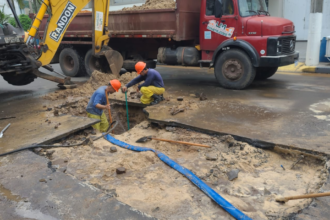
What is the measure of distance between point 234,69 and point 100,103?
3.64 metres

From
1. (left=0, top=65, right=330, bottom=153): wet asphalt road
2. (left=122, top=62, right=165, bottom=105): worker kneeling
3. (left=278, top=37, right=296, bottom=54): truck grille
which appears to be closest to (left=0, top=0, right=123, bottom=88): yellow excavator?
(left=0, top=65, right=330, bottom=153): wet asphalt road

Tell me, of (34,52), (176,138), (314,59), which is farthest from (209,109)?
(314,59)

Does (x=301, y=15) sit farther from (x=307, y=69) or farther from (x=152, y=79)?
(x=152, y=79)

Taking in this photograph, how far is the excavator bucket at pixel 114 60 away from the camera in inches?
349

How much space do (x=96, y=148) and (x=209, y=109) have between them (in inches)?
96.1

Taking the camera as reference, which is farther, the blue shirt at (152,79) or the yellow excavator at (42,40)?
the yellow excavator at (42,40)

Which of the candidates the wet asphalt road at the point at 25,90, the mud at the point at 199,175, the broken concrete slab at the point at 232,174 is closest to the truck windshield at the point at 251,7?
the mud at the point at 199,175

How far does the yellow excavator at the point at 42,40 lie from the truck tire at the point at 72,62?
78.3 inches

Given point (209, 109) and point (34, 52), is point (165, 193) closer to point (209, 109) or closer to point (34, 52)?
point (209, 109)

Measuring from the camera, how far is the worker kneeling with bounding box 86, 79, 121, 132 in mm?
5594

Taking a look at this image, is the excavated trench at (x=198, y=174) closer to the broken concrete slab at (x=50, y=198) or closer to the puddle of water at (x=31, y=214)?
the broken concrete slab at (x=50, y=198)

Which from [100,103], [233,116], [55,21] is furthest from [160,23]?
[233,116]

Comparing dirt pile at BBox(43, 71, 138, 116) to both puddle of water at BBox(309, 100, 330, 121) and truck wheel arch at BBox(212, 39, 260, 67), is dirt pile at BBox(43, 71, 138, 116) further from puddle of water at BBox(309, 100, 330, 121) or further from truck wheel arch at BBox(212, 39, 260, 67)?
puddle of water at BBox(309, 100, 330, 121)

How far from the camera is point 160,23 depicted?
27.0ft
